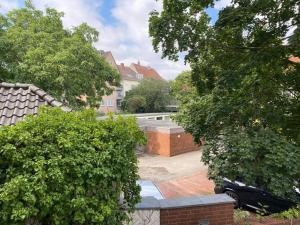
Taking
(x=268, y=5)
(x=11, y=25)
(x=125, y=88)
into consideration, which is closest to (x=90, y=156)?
(x=268, y=5)

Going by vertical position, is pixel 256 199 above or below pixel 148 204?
below

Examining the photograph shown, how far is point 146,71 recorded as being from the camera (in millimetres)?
63781

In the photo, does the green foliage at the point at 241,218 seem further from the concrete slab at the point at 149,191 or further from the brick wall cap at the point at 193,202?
the concrete slab at the point at 149,191

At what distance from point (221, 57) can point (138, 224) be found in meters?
4.12

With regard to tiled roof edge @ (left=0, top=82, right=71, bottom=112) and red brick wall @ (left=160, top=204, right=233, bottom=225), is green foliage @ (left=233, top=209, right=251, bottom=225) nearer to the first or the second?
red brick wall @ (left=160, top=204, right=233, bottom=225)

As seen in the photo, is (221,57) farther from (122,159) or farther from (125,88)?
(125,88)

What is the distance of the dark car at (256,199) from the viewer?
32.7 feet

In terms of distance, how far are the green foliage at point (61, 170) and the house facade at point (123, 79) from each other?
4293 centimetres

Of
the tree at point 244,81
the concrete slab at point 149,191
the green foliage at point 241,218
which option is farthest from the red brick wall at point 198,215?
the concrete slab at point 149,191

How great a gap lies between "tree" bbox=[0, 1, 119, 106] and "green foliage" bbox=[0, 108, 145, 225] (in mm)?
12787

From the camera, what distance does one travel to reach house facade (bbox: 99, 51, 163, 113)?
50.0 m

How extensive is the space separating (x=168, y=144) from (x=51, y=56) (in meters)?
10.8

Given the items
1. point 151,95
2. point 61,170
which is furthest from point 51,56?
point 151,95

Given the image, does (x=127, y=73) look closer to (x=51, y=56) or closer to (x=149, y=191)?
(x=51, y=56)
